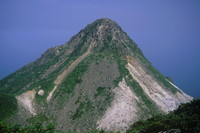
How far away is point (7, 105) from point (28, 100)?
801 centimetres

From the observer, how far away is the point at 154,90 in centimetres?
8050

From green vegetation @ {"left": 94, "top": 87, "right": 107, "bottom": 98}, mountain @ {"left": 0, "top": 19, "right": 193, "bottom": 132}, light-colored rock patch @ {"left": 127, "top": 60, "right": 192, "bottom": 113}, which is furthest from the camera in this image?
light-colored rock patch @ {"left": 127, "top": 60, "right": 192, "bottom": 113}

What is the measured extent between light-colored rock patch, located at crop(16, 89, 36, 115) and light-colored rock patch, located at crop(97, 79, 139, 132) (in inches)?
756

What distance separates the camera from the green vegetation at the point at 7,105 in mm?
63147

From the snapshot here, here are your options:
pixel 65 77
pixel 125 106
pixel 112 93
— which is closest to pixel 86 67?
pixel 65 77

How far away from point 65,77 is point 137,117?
2651cm

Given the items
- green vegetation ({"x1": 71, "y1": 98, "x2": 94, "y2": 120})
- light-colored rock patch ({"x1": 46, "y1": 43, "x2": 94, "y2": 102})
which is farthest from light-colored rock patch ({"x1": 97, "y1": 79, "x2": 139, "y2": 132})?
light-colored rock patch ({"x1": 46, "y1": 43, "x2": 94, "y2": 102})

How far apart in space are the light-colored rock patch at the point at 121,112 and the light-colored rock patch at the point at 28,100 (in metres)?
19.2

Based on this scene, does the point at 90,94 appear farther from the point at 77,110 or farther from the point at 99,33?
the point at 99,33

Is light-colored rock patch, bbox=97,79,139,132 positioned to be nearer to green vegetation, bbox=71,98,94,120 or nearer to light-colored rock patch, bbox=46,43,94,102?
green vegetation, bbox=71,98,94,120

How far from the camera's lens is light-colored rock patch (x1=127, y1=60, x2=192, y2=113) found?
2997 inches

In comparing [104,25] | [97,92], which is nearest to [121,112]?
[97,92]

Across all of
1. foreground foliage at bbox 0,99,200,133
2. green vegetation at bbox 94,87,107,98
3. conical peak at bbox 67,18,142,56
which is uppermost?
conical peak at bbox 67,18,142,56

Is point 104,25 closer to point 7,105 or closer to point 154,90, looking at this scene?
point 154,90
